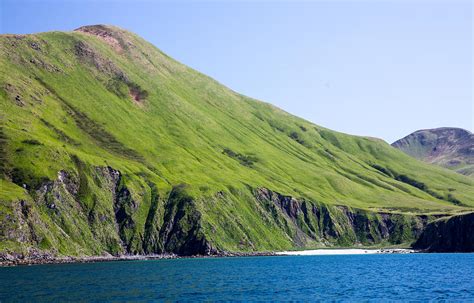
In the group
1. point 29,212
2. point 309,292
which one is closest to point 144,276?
point 309,292

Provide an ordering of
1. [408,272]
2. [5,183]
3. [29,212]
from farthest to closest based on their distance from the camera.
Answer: [5,183] → [29,212] → [408,272]

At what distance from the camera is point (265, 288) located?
92.6 metres

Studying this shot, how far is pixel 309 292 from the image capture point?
3413 inches

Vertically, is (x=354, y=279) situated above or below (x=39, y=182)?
below

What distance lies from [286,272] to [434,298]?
56117mm

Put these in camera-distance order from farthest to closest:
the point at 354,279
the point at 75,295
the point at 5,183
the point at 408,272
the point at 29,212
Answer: the point at 5,183 → the point at 29,212 → the point at 408,272 → the point at 354,279 → the point at 75,295

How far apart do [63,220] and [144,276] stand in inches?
3687

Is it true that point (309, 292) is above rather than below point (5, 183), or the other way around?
below

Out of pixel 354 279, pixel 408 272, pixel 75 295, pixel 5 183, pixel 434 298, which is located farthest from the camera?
pixel 5 183

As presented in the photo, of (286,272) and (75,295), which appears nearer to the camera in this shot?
(75,295)

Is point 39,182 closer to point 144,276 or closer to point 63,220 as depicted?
point 63,220

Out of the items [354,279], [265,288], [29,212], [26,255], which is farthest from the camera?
[29,212]

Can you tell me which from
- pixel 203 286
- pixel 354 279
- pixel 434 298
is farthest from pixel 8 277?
pixel 434 298

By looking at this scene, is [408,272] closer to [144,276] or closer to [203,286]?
[203,286]
